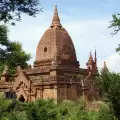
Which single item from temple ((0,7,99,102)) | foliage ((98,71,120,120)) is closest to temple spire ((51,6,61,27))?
temple ((0,7,99,102))

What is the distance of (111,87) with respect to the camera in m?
17.4

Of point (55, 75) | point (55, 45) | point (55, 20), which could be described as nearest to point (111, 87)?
point (55, 75)

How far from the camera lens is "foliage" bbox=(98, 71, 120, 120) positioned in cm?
1705

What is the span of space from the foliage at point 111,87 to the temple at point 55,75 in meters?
14.3

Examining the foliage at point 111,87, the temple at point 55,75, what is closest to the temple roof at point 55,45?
the temple at point 55,75

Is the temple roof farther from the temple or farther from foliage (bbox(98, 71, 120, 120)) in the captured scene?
foliage (bbox(98, 71, 120, 120))

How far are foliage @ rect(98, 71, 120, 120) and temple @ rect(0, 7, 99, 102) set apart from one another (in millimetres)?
14280

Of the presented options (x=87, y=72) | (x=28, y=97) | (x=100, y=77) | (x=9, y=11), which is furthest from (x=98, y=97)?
(x=9, y=11)

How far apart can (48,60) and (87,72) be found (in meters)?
3.87

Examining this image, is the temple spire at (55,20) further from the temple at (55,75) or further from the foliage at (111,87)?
the foliage at (111,87)

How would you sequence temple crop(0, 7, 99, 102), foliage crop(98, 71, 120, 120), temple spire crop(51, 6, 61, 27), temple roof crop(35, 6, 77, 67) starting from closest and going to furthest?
foliage crop(98, 71, 120, 120)
temple crop(0, 7, 99, 102)
temple roof crop(35, 6, 77, 67)
temple spire crop(51, 6, 61, 27)

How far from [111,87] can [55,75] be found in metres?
15.5

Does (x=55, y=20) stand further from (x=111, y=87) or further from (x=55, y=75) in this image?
(x=111, y=87)

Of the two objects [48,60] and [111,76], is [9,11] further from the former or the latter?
[48,60]
